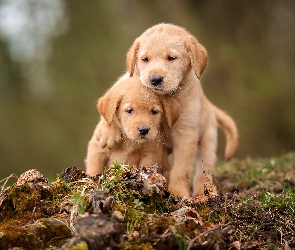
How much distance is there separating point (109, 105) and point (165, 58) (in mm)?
616

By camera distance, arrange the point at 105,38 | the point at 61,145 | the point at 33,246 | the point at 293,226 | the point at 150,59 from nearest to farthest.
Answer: the point at 33,246, the point at 293,226, the point at 150,59, the point at 61,145, the point at 105,38

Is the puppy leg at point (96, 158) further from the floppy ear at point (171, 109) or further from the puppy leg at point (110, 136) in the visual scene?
the floppy ear at point (171, 109)

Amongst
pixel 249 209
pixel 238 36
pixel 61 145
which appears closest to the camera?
pixel 249 209

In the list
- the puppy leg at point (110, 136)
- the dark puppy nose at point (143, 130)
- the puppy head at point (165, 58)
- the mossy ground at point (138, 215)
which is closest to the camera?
the mossy ground at point (138, 215)

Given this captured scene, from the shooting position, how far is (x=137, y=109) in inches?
177

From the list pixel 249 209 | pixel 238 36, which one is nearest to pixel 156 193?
pixel 249 209

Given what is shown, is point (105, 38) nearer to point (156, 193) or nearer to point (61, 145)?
point (61, 145)

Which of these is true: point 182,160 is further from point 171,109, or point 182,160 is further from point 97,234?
point 97,234

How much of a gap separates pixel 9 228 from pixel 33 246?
0.69 feet

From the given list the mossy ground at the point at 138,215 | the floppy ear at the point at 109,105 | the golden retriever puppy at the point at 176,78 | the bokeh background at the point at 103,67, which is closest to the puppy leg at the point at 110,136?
the golden retriever puppy at the point at 176,78

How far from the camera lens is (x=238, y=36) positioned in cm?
1341

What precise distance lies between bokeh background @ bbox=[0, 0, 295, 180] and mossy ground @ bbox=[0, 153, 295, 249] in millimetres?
9394

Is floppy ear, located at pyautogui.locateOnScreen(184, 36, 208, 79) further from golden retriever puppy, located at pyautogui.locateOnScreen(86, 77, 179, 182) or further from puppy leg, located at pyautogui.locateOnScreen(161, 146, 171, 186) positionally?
puppy leg, located at pyautogui.locateOnScreen(161, 146, 171, 186)

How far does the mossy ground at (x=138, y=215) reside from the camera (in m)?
3.14
